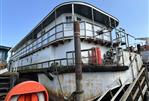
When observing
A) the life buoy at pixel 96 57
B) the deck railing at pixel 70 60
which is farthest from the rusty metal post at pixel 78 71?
the life buoy at pixel 96 57

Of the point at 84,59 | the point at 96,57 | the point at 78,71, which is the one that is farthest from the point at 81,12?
the point at 78,71

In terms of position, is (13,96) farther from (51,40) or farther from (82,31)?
(51,40)

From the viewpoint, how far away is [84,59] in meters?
12.4

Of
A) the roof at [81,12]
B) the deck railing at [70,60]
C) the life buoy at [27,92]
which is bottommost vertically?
the life buoy at [27,92]

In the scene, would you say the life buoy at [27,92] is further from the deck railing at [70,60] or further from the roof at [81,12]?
the roof at [81,12]

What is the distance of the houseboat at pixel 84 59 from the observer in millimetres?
8719

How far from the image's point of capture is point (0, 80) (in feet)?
31.6

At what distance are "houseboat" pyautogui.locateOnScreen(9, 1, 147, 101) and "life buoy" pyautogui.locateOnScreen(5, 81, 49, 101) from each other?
219cm

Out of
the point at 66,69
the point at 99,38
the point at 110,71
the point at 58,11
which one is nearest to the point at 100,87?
the point at 110,71

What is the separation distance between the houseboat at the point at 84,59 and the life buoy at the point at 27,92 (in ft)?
7.18

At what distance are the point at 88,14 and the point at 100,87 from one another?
930cm

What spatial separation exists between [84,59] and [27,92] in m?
10.3

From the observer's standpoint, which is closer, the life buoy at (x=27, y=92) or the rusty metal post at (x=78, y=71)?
the life buoy at (x=27, y=92)

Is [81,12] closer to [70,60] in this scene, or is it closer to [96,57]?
[70,60]
